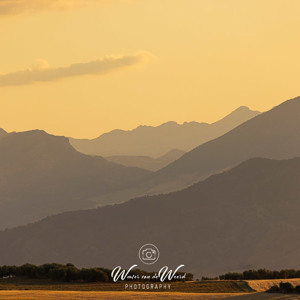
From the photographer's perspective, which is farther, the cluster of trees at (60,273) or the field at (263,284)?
the cluster of trees at (60,273)

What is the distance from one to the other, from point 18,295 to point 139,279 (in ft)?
67.0

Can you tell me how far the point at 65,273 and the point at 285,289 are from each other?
78.9ft

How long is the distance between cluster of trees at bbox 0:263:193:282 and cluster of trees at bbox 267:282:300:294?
1298 cm

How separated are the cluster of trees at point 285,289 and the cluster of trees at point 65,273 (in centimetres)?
1298

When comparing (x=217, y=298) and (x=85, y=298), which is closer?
(x=85, y=298)

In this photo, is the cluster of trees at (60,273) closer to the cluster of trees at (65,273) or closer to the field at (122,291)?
the cluster of trees at (65,273)

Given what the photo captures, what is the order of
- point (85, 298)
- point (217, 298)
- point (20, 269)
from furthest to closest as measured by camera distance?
1. point (20, 269)
2. point (217, 298)
3. point (85, 298)

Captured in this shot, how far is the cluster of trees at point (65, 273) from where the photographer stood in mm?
92375

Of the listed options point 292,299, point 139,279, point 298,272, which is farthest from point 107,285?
point 298,272

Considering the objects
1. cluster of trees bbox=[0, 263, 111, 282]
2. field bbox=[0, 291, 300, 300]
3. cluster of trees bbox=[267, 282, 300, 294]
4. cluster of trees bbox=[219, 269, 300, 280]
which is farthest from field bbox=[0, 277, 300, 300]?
cluster of trees bbox=[219, 269, 300, 280]

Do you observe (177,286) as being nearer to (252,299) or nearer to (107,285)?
(107,285)

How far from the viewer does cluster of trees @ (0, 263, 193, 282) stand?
303 ft

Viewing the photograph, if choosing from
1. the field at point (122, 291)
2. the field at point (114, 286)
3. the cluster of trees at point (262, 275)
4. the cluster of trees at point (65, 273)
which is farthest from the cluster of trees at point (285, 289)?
the cluster of trees at point (262, 275)

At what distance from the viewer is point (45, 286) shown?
292ft
